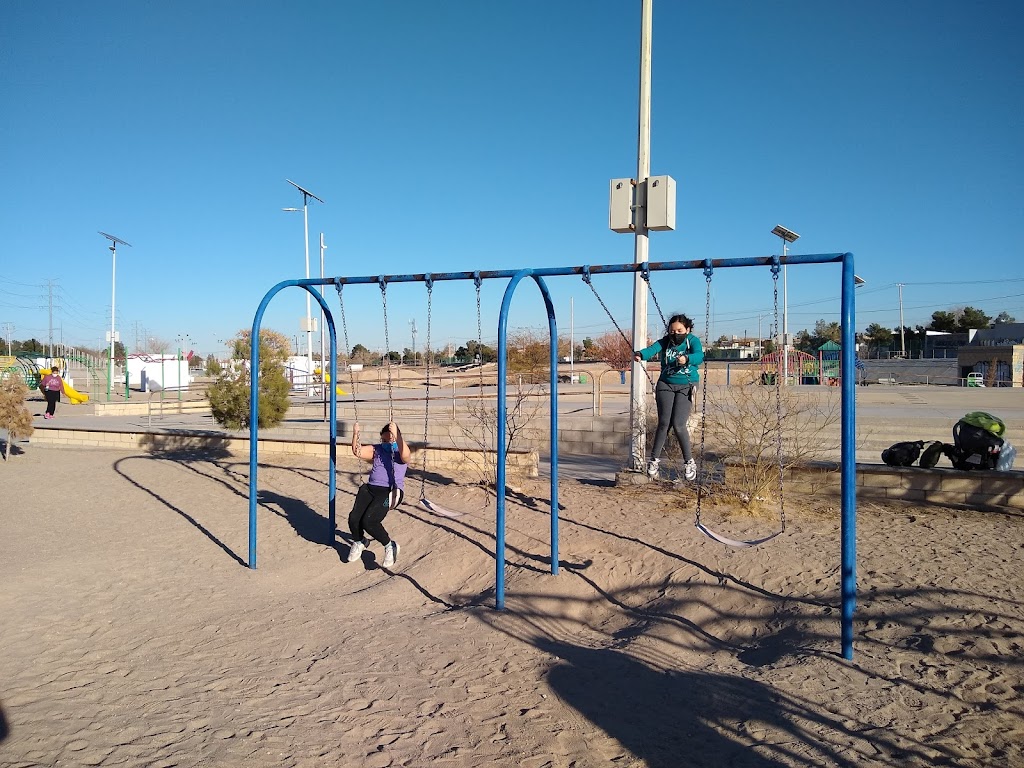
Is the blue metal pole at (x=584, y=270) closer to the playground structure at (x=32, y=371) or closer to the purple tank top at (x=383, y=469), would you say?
the purple tank top at (x=383, y=469)

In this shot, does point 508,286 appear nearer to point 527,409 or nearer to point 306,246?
point 527,409

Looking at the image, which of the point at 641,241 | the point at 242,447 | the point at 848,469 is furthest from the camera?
the point at 242,447

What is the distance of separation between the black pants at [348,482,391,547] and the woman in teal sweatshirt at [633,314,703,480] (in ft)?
9.19

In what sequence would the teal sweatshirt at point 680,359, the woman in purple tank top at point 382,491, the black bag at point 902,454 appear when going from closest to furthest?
the woman in purple tank top at point 382,491
the teal sweatshirt at point 680,359
the black bag at point 902,454

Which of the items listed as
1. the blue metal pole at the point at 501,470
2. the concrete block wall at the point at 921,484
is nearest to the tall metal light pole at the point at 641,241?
the concrete block wall at the point at 921,484

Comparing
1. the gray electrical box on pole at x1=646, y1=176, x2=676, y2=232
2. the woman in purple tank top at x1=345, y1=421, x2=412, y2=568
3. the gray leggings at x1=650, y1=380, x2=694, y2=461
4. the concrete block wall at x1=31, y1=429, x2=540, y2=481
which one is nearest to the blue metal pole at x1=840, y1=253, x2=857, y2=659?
the gray leggings at x1=650, y1=380, x2=694, y2=461

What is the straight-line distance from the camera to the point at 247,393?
1292cm

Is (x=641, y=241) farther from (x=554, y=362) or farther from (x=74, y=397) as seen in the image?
(x=74, y=397)

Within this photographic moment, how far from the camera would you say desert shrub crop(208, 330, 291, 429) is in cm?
1285

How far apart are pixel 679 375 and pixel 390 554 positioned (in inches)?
132

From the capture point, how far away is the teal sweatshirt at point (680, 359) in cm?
726

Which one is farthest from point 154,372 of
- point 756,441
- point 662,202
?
point 756,441

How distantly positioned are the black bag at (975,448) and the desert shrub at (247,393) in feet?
33.9

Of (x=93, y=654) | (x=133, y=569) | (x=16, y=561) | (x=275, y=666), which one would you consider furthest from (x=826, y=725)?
(x=16, y=561)
